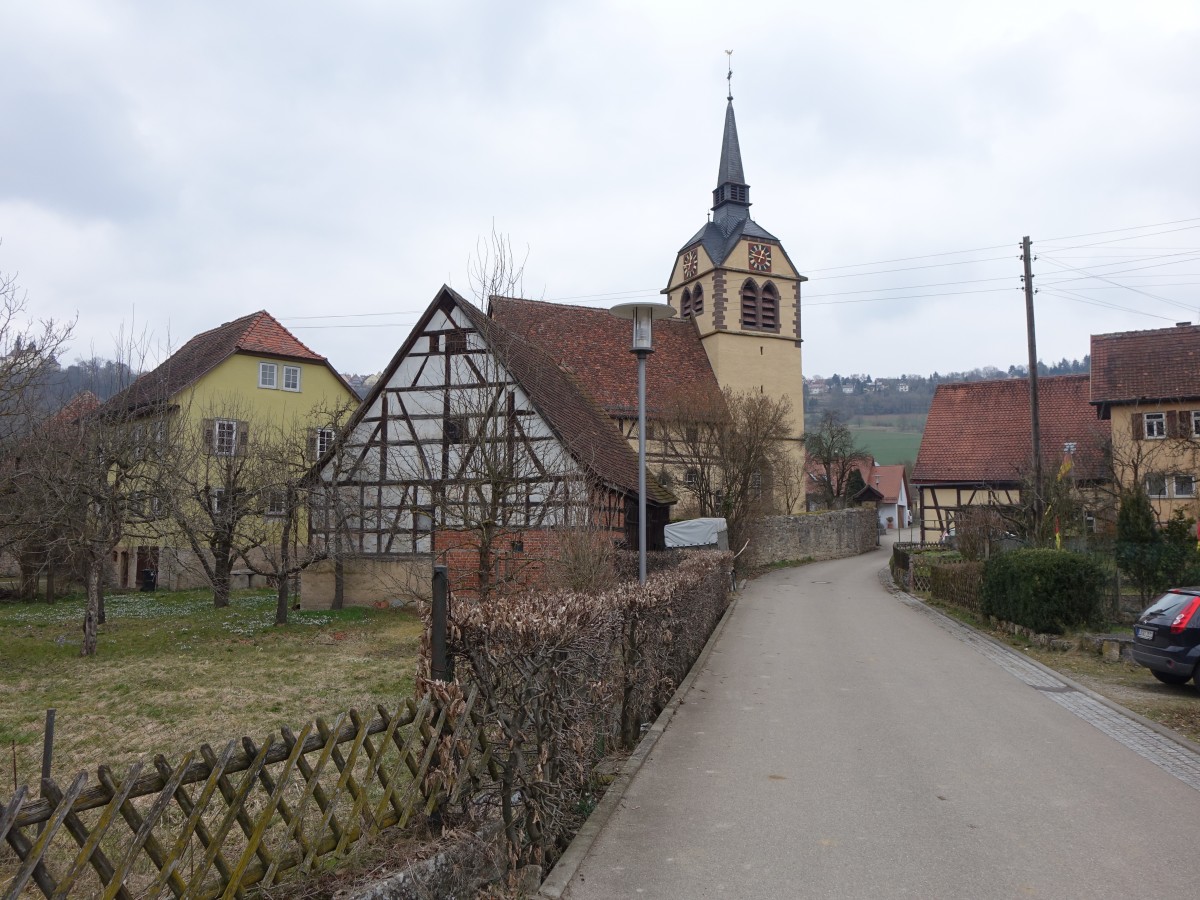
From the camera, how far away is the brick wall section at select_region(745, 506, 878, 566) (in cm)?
3869

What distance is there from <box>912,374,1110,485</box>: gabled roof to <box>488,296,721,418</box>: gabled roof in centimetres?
1146

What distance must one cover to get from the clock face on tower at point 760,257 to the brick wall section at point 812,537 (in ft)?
41.0

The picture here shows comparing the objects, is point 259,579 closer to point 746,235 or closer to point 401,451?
point 401,451

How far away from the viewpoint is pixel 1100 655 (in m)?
14.8

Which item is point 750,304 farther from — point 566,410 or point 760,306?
point 566,410

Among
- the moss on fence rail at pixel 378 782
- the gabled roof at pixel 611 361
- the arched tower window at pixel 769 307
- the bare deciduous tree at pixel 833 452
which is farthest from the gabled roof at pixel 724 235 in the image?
the moss on fence rail at pixel 378 782

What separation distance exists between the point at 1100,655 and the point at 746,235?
32.4 metres

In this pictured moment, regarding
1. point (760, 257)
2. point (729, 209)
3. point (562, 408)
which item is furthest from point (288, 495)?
point (729, 209)

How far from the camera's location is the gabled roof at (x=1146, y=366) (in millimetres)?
34000

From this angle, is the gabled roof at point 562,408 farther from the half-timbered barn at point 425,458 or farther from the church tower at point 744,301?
Answer: the church tower at point 744,301

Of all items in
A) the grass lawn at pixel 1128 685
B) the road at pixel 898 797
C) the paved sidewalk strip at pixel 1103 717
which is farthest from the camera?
the grass lawn at pixel 1128 685

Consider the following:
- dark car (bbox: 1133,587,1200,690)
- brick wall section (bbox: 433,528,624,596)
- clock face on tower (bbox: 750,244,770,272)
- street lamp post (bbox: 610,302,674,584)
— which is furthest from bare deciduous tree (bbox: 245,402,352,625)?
clock face on tower (bbox: 750,244,770,272)

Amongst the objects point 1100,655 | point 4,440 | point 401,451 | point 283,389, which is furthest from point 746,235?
point 4,440

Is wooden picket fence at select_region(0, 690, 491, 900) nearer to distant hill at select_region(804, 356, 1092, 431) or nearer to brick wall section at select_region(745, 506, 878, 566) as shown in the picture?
brick wall section at select_region(745, 506, 878, 566)
